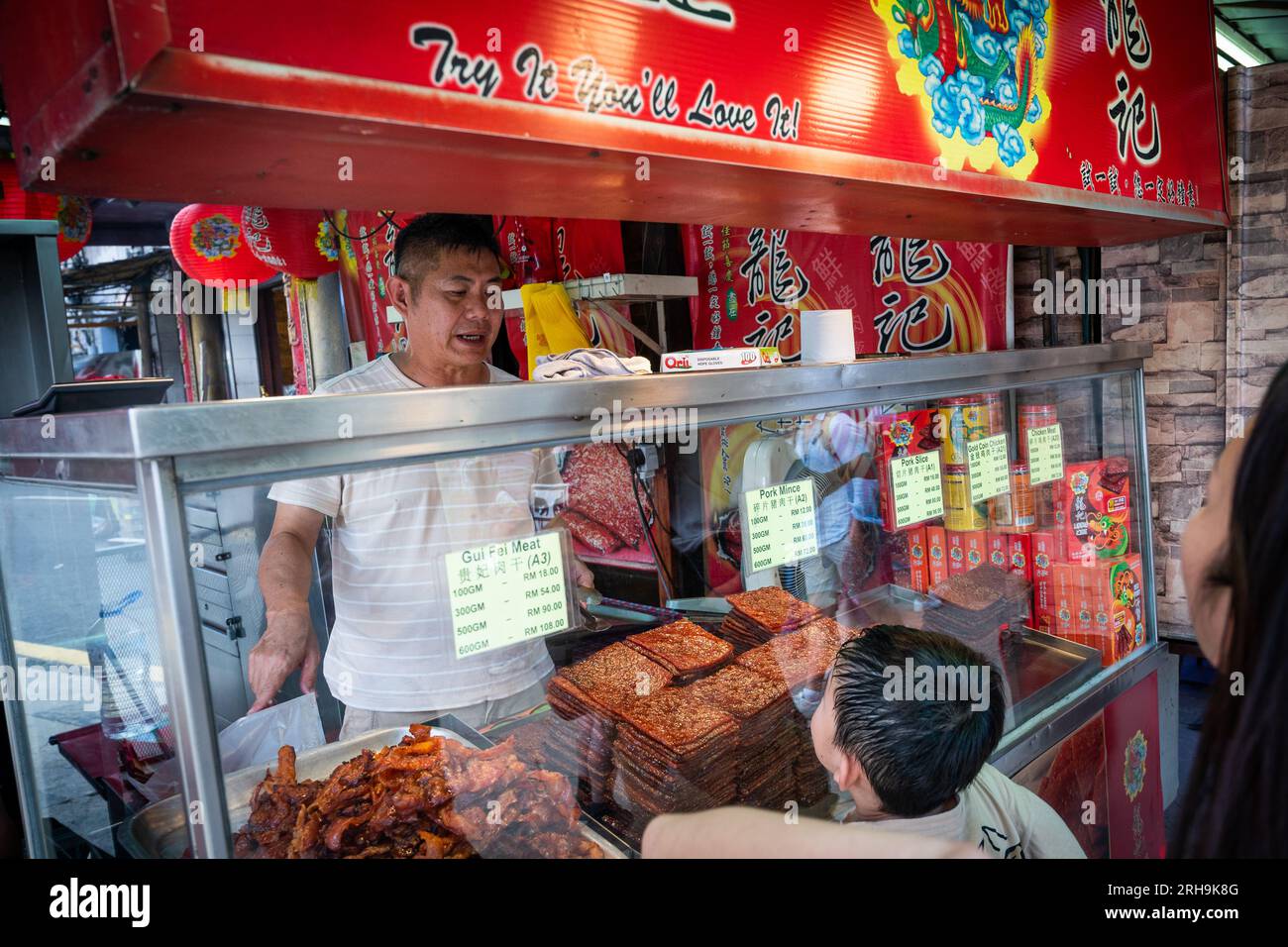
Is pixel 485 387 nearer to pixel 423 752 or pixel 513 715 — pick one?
pixel 423 752

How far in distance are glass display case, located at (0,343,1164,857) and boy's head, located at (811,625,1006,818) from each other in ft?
0.75

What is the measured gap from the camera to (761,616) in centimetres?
216

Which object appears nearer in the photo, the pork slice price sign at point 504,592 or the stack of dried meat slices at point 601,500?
the pork slice price sign at point 504,592

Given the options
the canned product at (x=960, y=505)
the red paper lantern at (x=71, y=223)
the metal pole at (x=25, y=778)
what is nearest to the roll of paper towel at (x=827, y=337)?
the canned product at (x=960, y=505)

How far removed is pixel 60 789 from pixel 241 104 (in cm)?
163

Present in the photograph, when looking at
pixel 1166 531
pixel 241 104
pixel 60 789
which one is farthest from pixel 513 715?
pixel 1166 531

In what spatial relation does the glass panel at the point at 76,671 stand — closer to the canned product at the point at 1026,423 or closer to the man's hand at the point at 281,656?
the man's hand at the point at 281,656

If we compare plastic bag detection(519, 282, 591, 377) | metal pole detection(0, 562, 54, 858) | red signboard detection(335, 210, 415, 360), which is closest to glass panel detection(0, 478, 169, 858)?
metal pole detection(0, 562, 54, 858)

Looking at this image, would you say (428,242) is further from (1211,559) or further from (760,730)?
(1211,559)

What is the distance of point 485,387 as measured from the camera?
1.28 meters

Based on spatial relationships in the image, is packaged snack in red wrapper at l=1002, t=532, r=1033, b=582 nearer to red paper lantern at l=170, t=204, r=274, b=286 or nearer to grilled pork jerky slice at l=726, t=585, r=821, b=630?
grilled pork jerky slice at l=726, t=585, r=821, b=630

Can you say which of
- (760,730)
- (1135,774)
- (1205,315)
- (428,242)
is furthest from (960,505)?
(1205,315)

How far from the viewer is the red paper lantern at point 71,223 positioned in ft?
14.1

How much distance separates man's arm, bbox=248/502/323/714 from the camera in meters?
1.57
